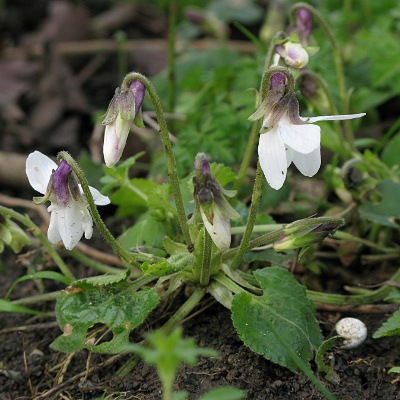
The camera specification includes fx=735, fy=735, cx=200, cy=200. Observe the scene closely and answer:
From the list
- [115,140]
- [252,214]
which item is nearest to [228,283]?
[252,214]

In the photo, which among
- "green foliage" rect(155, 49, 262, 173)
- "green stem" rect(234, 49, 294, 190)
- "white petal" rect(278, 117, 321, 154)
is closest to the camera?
"white petal" rect(278, 117, 321, 154)

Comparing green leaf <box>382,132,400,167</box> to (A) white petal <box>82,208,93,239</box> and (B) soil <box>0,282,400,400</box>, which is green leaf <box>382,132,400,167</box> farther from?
(A) white petal <box>82,208,93,239</box>

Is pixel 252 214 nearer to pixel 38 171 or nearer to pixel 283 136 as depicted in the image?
pixel 283 136

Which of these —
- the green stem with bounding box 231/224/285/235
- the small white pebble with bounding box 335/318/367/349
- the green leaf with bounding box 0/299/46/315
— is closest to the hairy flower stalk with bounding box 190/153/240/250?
the green stem with bounding box 231/224/285/235

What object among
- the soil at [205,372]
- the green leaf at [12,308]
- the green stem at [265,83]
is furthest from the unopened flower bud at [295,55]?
the green leaf at [12,308]

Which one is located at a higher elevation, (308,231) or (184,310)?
(308,231)

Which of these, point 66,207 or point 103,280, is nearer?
point 66,207

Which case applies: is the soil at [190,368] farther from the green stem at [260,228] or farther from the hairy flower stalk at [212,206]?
the hairy flower stalk at [212,206]
